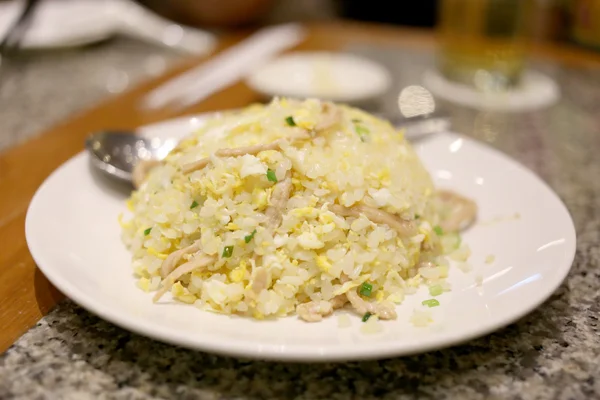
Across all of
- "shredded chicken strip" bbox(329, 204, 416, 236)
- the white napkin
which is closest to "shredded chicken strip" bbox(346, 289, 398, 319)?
"shredded chicken strip" bbox(329, 204, 416, 236)

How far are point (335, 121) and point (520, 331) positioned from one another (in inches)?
21.7

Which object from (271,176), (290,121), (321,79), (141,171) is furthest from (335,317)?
(321,79)

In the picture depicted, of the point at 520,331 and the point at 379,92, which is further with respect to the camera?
the point at 379,92

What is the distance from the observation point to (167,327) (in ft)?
2.68

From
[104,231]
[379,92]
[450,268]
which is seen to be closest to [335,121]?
[450,268]

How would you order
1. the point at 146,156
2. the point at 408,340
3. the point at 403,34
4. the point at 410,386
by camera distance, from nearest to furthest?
the point at 408,340
the point at 410,386
the point at 146,156
the point at 403,34

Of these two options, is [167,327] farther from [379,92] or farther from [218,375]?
[379,92]

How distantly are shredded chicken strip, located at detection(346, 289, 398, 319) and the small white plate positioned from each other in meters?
Result: 1.24

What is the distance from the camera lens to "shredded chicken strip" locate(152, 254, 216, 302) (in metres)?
1.03

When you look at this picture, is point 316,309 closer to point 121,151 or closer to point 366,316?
point 366,316

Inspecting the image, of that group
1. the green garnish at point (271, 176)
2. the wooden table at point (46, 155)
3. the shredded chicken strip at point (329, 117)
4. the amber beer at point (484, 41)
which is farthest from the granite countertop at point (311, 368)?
the amber beer at point (484, 41)

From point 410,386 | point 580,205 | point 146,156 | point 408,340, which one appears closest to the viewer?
point 408,340

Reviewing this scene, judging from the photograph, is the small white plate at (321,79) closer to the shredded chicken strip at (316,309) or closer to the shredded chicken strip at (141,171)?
the shredded chicken strip at (141,171)

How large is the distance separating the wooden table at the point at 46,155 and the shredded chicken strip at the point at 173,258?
8.5 inches
